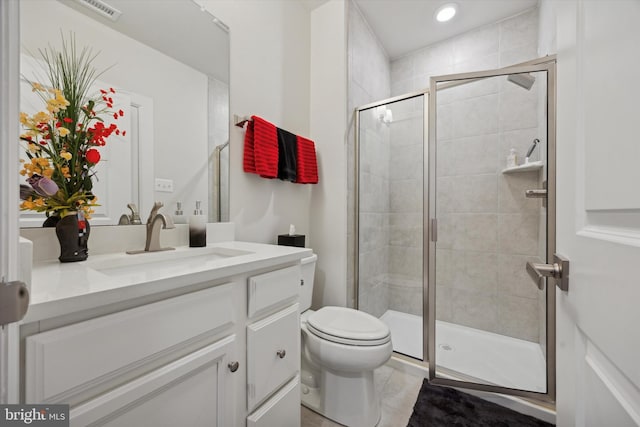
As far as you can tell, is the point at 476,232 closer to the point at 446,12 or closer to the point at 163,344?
the point at 446,12

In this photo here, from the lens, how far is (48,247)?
81 centimetres

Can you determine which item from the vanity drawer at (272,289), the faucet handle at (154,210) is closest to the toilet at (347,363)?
the vanity drawer at (272,289)

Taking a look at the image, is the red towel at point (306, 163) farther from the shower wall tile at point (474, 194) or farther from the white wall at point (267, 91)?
the shower wall tile at point (474, 194)

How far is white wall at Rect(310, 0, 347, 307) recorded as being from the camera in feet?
5.91

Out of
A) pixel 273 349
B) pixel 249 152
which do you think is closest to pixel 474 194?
pixel 249 152

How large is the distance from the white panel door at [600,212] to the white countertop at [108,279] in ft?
2.44

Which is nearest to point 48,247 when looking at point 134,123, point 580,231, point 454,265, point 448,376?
point 134,123

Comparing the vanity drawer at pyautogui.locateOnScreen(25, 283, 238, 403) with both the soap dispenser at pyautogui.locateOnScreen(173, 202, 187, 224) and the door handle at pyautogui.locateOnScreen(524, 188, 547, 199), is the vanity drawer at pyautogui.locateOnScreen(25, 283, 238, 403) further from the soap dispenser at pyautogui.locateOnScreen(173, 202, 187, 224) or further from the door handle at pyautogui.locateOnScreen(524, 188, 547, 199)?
the door handle at pyautogui.locateOnScreen(524, 188, 547, 199)

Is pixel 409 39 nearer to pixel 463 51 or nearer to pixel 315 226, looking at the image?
pixel 463 51

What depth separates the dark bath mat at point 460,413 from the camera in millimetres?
1236

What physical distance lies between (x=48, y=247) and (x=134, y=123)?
52 cm

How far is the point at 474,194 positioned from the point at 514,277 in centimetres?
62

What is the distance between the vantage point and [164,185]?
1.12 meters

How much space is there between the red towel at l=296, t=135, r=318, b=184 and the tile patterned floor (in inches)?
51.3
